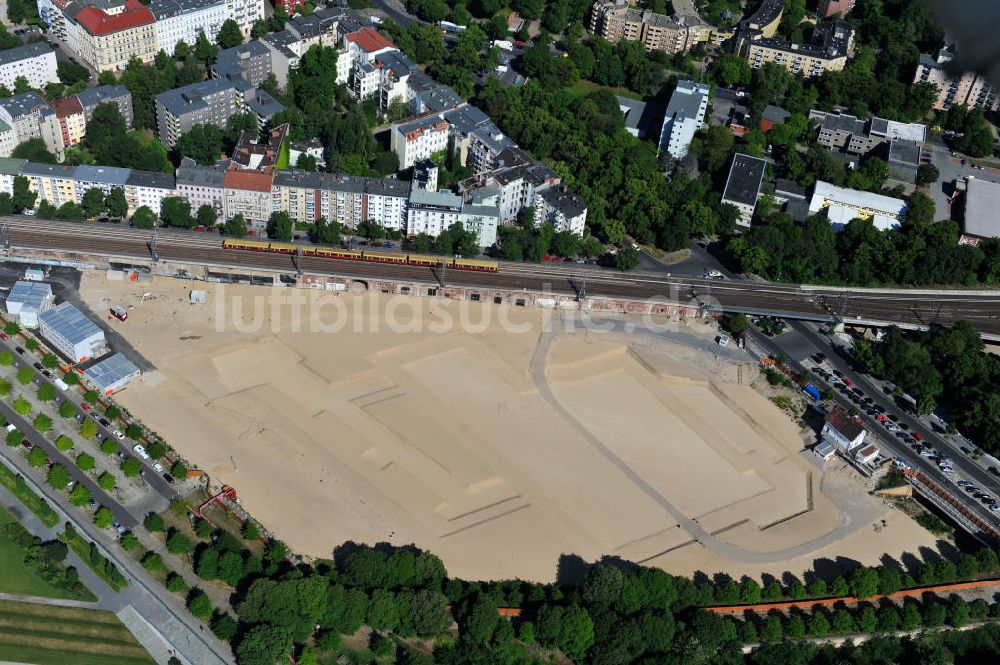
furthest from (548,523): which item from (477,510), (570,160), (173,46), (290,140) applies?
(173,46)

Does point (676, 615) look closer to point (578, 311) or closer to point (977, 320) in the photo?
point (578, 311)

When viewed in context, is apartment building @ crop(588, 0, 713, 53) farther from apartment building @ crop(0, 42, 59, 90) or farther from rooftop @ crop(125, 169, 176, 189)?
apartment building @ crop(0, 42, 59, 90)

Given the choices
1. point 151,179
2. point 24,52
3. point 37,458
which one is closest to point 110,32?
point 24,52

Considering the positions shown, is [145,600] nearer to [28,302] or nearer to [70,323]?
[70,323]

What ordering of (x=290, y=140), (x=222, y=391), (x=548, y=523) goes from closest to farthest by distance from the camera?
(x=548, y=523)
(x=222, y=391)
(x=290, y=140)

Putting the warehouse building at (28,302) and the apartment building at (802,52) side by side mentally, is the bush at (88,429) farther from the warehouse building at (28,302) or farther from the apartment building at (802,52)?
the apartment building at (802,52)

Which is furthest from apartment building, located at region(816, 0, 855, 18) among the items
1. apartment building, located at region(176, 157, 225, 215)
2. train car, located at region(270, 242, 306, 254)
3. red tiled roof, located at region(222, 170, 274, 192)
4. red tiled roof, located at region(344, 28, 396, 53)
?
apartment building, located at region(176, 157, 225, 215)
